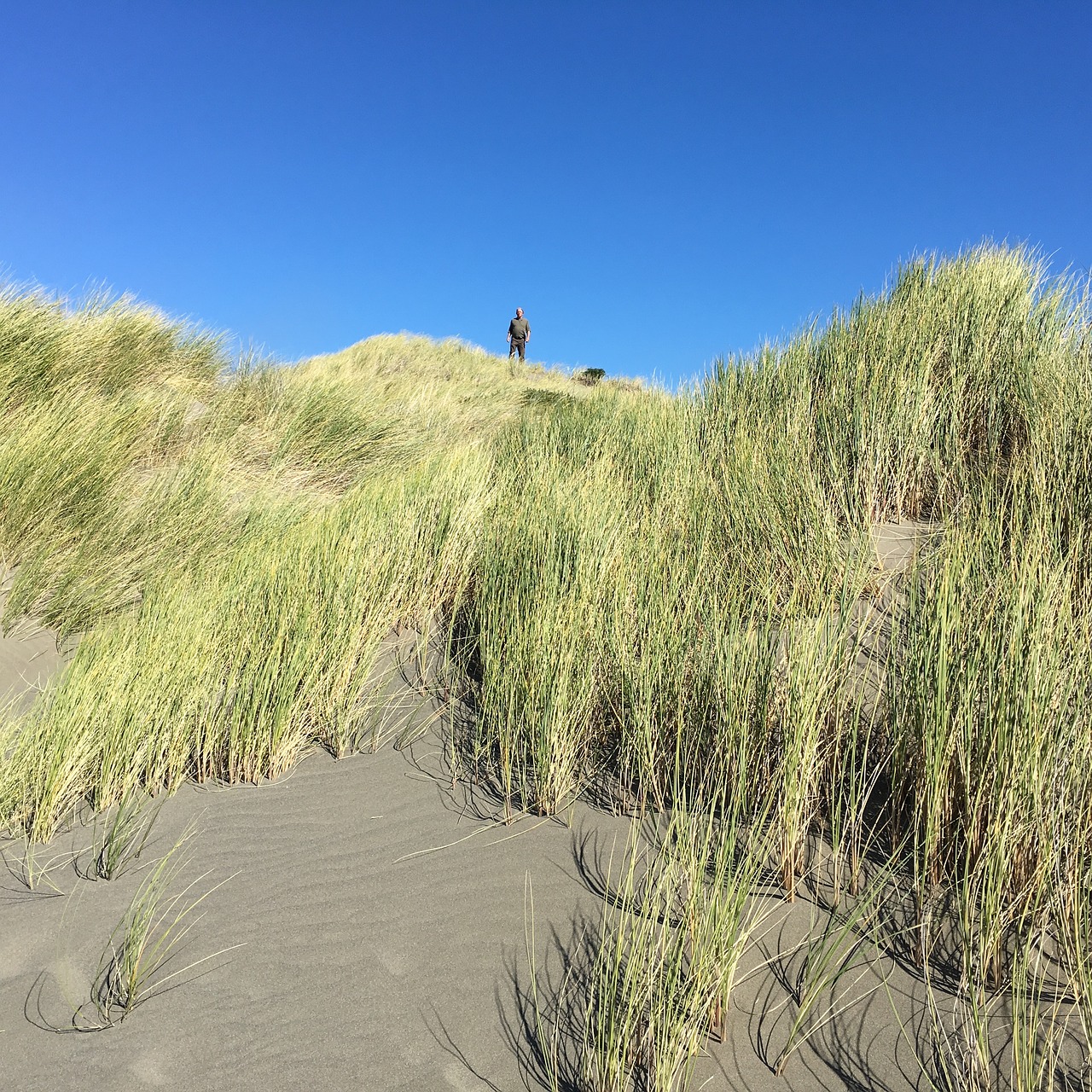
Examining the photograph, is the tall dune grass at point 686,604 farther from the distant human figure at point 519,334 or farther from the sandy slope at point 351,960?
the distant human figure at point 519,334

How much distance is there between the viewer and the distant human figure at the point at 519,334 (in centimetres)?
1805

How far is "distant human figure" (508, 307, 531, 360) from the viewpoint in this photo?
18.0m

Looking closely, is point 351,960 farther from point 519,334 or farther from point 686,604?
point 519,334

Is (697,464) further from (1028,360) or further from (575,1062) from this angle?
(575,1062)

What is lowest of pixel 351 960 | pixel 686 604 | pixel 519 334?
pixel 351 960

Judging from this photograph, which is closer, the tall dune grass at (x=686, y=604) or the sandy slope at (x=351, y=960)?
the sandy slope at (x=351, y=960)

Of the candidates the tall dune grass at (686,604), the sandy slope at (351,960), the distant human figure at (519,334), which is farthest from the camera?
the distant human figure at (519,334)

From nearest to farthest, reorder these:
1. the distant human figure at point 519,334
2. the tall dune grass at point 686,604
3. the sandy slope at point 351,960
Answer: the sandy slope at point 351,960 → the tall dune grass at point 686,604 → the distant human figure at point 519,334

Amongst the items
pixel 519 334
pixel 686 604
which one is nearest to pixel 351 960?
pixel 686 604

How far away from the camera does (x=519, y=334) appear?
59.3 ft

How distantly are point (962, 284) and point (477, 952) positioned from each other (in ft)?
19.9

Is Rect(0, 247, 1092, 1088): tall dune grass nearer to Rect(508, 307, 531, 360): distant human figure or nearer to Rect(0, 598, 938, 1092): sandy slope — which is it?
Rect(0, 598, 938, 1092): sandy slope

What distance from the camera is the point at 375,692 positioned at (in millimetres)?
3467

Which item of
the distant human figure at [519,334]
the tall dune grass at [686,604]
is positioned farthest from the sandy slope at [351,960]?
the distant human figure at [519,334]
